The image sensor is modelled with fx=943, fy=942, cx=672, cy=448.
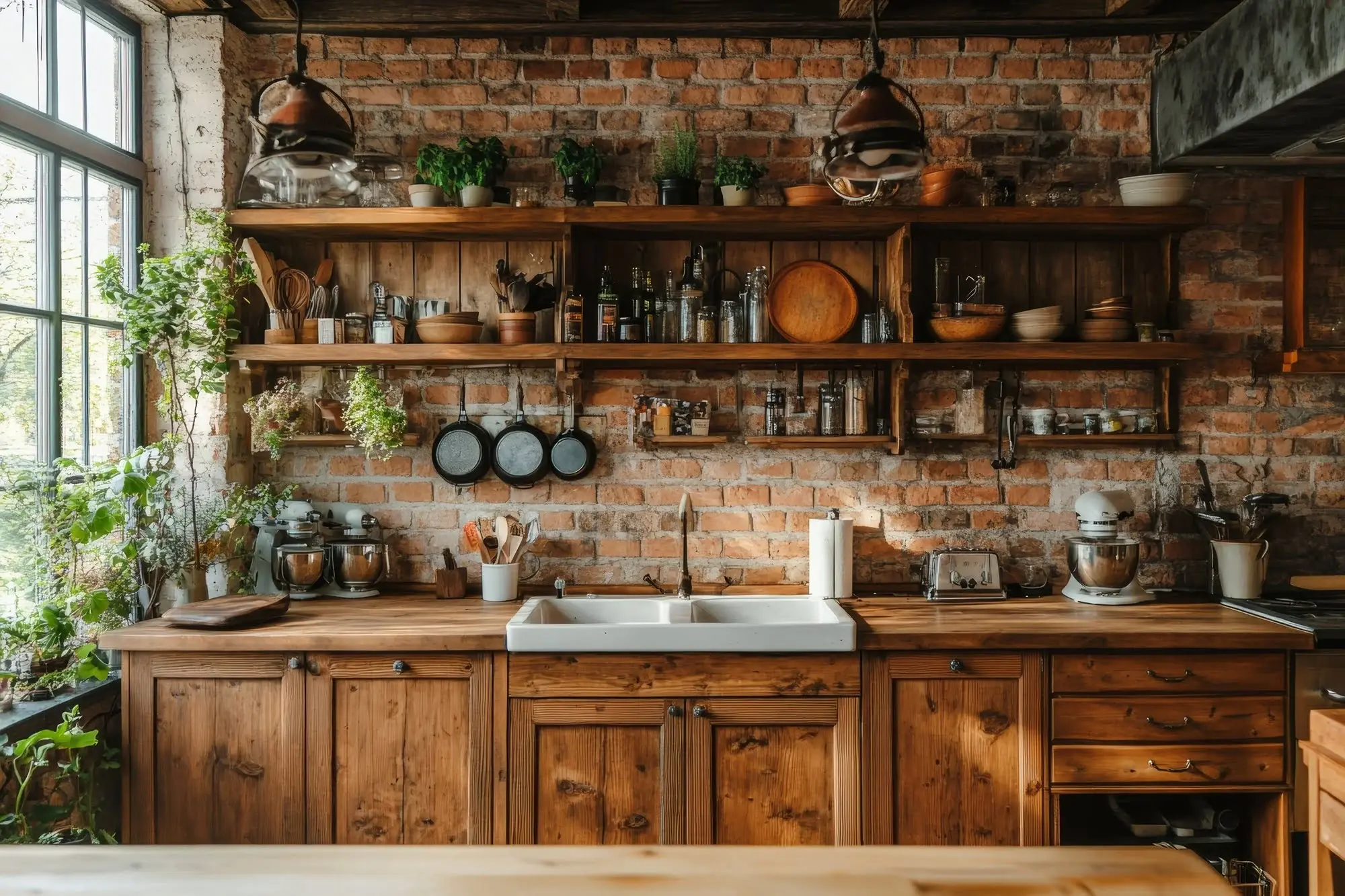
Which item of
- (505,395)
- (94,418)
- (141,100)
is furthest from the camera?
(505,395)

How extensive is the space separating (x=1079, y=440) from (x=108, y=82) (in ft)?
A: 11.2

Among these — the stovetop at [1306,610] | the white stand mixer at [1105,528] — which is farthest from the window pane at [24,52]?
the stovetop at [1306,610]

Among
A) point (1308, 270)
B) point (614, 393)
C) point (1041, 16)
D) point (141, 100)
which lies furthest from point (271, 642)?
point (1308, 270)

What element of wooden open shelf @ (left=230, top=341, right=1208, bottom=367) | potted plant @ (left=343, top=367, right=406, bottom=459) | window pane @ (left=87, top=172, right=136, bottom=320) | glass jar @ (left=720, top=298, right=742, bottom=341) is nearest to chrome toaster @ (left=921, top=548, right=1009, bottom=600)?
wooden open shelf @ (left=230, top=341, right=1208, bottom=367)

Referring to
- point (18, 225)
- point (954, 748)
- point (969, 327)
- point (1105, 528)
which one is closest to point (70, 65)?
point (18, 225)

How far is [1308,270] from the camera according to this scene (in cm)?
320

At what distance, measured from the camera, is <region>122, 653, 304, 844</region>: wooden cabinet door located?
2672 millimetres

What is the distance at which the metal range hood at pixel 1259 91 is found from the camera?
2.44 metres

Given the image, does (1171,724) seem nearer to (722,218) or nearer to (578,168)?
(722,218)

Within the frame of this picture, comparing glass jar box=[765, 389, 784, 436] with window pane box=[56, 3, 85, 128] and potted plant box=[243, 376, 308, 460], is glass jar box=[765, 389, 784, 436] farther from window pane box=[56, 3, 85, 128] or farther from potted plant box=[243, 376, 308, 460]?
window pane box=[56, 3, 85, 128]

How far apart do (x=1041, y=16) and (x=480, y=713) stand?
2.88 meters

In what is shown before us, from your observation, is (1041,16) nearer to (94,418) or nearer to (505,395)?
(505,395)

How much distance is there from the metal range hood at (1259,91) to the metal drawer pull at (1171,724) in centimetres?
172

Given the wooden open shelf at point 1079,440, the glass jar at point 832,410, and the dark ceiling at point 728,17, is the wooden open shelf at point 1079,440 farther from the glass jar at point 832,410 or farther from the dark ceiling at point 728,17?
the dark ceiling at point 728,17
